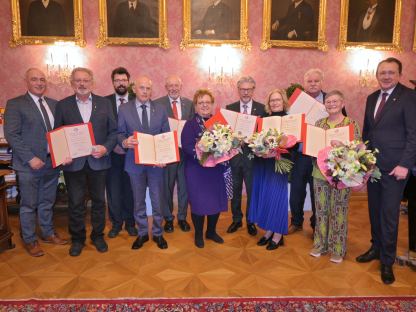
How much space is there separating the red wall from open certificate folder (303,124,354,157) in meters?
2.85

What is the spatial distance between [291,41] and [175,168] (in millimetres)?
3199

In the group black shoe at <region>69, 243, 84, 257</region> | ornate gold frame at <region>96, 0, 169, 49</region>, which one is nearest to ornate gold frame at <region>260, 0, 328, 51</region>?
ornate gold frame at <region>96, 0, 169, 49</region>

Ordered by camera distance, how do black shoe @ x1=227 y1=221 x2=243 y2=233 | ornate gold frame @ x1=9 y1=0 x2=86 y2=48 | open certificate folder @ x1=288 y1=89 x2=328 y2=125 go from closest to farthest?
open certificate folder @ x1=288 y1=89 x2=328 y2=125
black shoe @ x1=227 y1=221 x2=243 y2=233
ornate gold frame @ x1=9 y1=0 x2=86 y2=48

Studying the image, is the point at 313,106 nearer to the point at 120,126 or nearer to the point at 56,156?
the point at 120,126

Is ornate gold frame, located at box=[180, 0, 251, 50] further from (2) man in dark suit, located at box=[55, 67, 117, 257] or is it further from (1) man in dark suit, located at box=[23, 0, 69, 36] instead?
(2) man in dark suit, located at box=[55, 67, 117, 257]

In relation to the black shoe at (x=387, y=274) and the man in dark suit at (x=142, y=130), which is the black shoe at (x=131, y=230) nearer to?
the man in dark suit at (x=142, y=130)

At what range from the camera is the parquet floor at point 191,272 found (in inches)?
120

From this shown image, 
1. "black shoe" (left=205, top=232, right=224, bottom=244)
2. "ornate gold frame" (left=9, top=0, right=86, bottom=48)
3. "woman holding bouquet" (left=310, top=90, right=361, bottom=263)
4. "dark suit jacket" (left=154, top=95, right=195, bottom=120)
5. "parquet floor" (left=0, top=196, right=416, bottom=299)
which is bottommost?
"parquet floor" (left=0, top=196, right=416, bottom=299)

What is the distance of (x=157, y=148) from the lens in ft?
12.0

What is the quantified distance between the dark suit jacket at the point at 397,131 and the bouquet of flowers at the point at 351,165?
0.18 meters

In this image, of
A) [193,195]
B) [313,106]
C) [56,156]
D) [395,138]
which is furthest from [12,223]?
[395,138]

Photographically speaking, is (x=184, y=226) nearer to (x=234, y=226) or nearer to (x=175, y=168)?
(x=234, y=226)

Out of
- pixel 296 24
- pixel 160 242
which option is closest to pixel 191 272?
pixel 160 242

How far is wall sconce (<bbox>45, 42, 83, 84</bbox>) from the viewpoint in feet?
18.7
